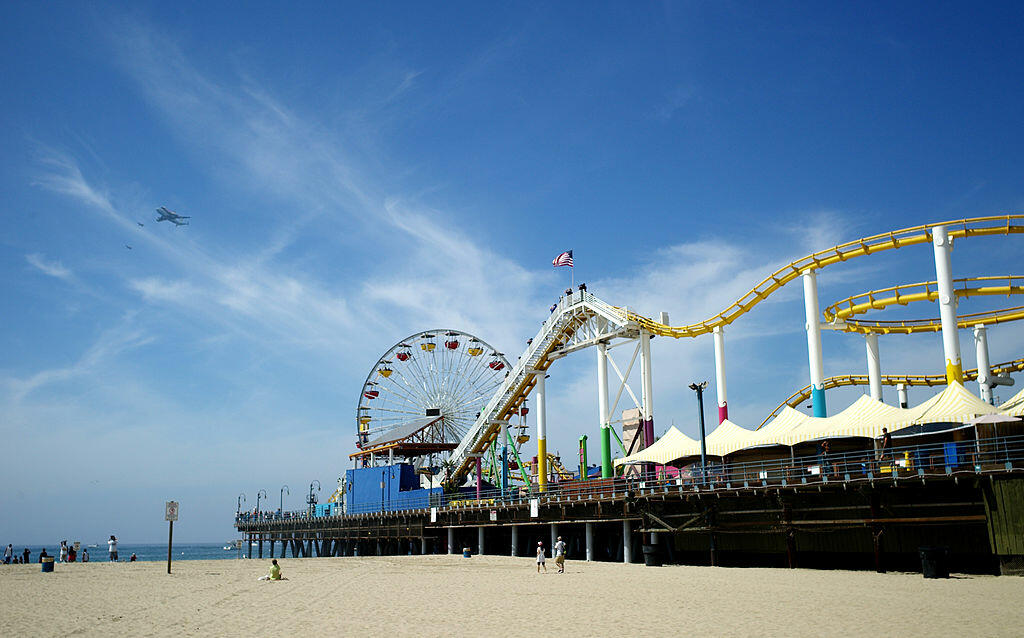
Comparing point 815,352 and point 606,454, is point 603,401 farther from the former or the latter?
point 815,352

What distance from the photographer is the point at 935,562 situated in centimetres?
2078

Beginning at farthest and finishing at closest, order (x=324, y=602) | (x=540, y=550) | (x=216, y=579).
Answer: (x=540, y=550)
(x=216, y=579)
(x=324, y=602)

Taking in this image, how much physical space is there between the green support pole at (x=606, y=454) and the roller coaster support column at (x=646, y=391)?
207 centimetres

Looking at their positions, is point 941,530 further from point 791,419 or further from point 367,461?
point 367,461

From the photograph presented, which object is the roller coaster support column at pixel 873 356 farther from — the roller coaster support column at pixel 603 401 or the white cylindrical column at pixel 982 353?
the roller coaster support column at pixel 603 401

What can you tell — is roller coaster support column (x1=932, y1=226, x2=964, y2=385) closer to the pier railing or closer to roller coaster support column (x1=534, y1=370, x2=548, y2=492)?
the pier railing

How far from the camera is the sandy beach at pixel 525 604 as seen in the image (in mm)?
13242

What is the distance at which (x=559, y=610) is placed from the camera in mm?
15914

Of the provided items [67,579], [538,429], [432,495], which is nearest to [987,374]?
[538,429]

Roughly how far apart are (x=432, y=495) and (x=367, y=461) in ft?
47.6

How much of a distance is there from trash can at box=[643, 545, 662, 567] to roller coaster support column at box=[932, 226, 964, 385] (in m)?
11.8

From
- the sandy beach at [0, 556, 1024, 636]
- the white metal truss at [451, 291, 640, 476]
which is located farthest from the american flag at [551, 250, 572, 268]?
the sandy beach at [0, 556, 1024, 636]

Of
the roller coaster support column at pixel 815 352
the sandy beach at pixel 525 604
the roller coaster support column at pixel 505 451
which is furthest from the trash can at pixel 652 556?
the roller coaster support column at pixel 505 451

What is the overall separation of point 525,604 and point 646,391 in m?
22.3
